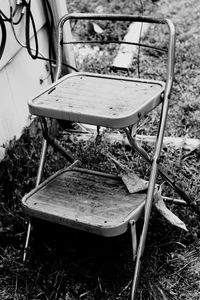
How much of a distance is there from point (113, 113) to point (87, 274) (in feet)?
3.04

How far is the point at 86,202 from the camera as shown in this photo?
9.08 ft

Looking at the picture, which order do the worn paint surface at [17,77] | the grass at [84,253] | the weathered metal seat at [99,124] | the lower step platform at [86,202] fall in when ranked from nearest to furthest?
1. the weathered metal seat at [99,124]
2. the lower step platform at [86,202]
3. the grass at [84,253]
4. the worn paint surface at [17,77]

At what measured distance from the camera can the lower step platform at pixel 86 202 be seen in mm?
2570

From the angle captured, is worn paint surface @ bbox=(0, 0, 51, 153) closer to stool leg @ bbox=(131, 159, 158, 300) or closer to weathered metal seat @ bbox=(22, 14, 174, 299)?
weathered metal seat @ bbox=(22, 14, 174, 299)

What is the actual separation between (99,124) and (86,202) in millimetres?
551

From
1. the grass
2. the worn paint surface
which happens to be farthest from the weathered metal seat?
the worn paint surface

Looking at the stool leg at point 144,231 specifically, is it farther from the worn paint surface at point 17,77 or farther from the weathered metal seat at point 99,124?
the worn paint surface at point 17,77

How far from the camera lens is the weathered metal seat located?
245 centimetres

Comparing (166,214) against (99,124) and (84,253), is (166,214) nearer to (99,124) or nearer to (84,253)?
(84,253)

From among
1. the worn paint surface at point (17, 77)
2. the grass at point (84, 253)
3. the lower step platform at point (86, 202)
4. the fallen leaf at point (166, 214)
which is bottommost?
the grass at point (84, 253)

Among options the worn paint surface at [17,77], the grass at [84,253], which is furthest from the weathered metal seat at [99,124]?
the worn paint surface at [17,77]

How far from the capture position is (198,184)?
11.4 ft

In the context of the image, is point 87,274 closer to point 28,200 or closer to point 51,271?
point 51,271

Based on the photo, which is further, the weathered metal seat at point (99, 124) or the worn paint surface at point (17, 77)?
the worn paint surface at point (17, 77)
